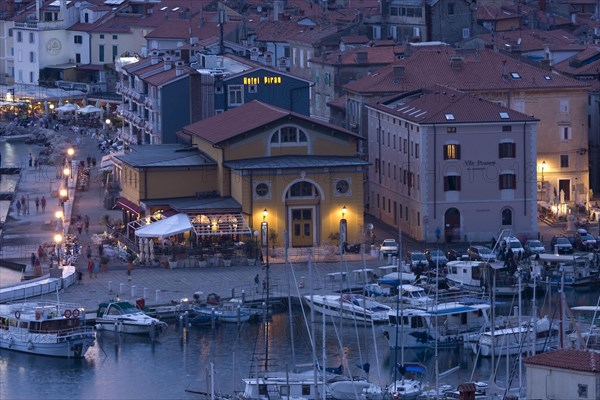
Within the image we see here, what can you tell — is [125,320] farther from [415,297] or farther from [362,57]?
[362,57]

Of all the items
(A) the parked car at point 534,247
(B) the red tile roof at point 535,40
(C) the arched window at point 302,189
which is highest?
(B) the red tile roof at point 535,40

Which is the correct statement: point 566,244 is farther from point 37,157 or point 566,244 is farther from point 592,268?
point 37,157

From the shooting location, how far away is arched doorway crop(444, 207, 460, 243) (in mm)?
63562

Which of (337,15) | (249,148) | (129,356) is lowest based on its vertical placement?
(129,356)

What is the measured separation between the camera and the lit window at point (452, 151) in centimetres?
6331

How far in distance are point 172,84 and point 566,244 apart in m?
17.1

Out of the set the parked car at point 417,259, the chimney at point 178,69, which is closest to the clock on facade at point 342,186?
the parked car at point 417,259

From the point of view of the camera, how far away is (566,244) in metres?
61.1

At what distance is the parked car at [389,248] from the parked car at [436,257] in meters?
0.90

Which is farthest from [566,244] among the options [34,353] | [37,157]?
[37,157]

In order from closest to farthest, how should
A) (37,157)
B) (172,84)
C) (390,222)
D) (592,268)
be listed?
(592,268) < (390,222) < (172,84) < (37,157)

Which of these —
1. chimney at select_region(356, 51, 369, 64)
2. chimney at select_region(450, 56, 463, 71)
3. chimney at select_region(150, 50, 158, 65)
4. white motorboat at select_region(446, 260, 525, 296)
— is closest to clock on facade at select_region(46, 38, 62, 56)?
chimney at select_region(150, 50, 158, 65)

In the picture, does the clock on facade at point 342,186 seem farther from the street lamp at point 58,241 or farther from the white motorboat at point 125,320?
the white motorboat at point 125,320

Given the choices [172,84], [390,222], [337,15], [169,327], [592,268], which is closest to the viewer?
[169,327]
